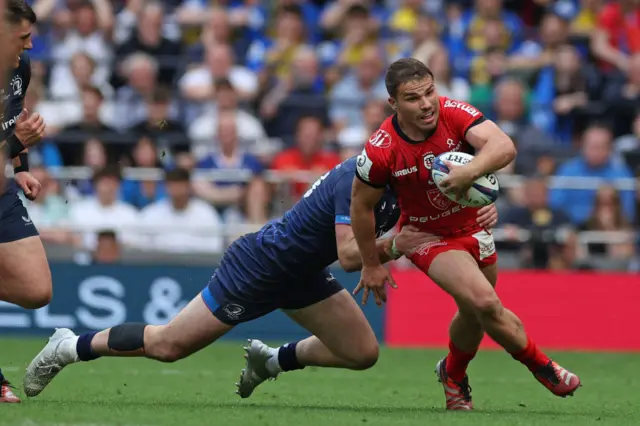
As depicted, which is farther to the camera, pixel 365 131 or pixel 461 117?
pixel 365 131

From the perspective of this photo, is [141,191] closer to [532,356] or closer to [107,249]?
[107,249]

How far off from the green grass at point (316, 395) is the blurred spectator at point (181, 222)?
1819 millimetres

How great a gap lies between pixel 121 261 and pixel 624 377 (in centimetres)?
607

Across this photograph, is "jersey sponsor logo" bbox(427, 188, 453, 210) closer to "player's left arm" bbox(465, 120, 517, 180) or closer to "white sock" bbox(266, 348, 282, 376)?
"player's left arm" bbox(465, 120, 517, 180)

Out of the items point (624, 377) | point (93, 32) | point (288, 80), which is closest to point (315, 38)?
point (288, 80)

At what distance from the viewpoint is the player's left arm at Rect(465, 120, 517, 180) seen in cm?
729

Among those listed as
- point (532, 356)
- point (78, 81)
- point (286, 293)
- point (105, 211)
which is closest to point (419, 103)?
point (286, 293)

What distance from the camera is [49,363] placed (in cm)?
800

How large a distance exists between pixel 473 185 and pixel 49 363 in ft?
9.40

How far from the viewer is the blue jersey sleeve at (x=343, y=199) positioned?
25.2 feet

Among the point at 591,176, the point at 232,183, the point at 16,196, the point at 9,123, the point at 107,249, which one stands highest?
the point at 9,123

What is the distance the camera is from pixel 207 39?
1709 cm

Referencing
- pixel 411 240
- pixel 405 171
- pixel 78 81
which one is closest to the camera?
pixel 405 171

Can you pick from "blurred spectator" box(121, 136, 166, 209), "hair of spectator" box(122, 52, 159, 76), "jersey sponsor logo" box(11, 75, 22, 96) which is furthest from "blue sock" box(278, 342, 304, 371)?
"hair of spectator" box(122, 52, 159, 76)
